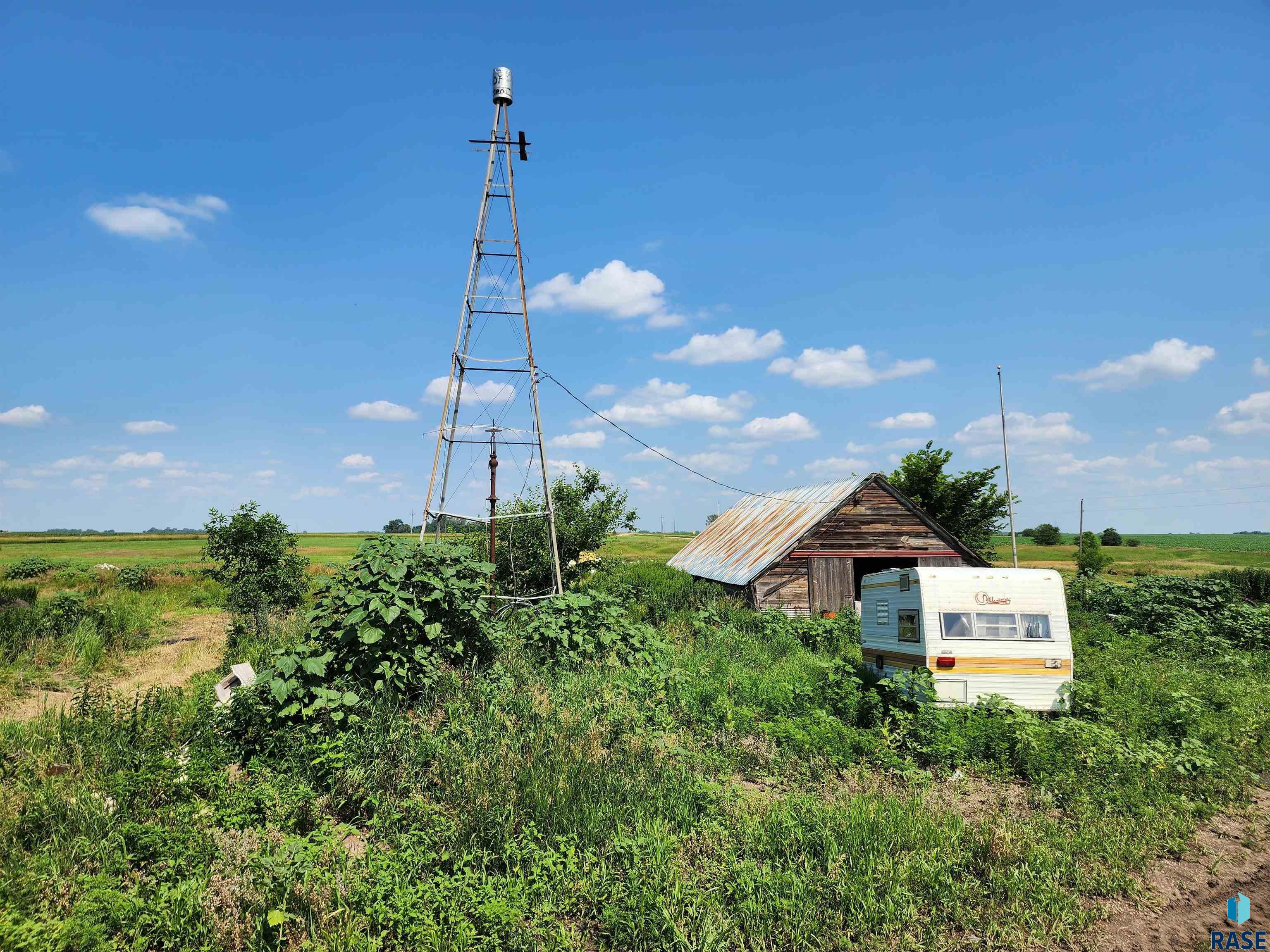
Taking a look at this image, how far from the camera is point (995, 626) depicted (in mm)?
10375

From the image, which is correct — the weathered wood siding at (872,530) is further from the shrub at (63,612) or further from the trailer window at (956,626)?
the shrub at (63,612)

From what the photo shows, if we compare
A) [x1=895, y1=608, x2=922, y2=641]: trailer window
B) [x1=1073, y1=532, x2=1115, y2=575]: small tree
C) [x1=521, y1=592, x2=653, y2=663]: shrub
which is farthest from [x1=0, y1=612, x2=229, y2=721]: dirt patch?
[x1=1073, y1=532, x2=1115, y2=575]: small tree

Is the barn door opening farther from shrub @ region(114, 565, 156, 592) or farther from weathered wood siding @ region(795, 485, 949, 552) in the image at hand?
shrub @ region(114, 565, 156, 592)

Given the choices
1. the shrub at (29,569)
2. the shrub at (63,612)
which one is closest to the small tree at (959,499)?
the shrub at (63,612)

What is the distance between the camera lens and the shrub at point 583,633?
11133mm

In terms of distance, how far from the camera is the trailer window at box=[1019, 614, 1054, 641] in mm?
10422

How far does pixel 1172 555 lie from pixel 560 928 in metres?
94.0

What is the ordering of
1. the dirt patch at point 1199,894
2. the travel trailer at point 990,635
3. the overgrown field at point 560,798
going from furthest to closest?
1. the travel trailer at point 990,635
2. the dirt patch at point 1199,894
3. the overgrown field at point 560,798

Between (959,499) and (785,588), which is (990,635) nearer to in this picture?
(785,588)

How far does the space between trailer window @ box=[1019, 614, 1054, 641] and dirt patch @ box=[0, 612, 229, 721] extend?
13.2m

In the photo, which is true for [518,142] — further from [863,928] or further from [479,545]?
[863,928]

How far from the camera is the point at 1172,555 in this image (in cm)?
7519

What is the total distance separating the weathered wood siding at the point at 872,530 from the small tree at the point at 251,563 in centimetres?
1607

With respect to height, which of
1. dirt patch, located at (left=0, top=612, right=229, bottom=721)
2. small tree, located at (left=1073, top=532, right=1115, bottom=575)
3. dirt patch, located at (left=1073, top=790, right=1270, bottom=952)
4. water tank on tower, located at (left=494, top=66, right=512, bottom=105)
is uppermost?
water tank on tower, located at (left=494, top=66, right=512, bottom=105)
